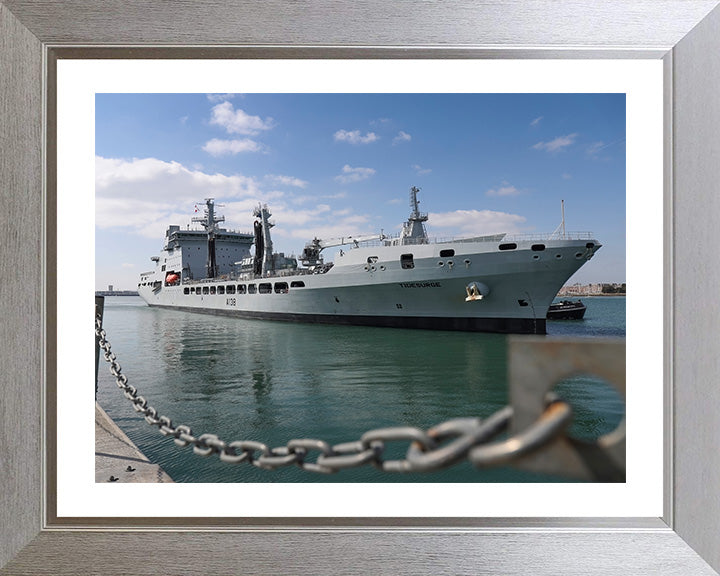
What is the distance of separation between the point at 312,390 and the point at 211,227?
44.3 ft

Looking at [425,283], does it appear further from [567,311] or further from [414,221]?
[567,311]

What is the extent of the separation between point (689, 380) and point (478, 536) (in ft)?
2.59

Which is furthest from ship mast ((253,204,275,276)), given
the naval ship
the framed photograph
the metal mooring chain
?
the metal mooring chain

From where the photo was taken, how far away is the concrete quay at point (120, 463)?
148 centimetres

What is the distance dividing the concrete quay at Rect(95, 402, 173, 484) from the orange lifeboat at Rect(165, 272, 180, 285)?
49.1 ft

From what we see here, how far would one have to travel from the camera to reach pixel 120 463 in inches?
63.4

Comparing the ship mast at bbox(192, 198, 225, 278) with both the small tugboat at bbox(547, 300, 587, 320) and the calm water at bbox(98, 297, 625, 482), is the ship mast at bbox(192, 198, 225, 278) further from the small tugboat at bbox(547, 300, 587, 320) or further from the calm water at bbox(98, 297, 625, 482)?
the small tugboat at bbox(547, 300, 587, 320)

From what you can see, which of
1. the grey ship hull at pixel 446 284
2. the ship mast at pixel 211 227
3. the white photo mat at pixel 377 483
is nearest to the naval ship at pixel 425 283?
the grey ship hull at pixel 446 284

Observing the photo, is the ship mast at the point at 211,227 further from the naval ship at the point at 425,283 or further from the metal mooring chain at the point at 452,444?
the metal mooring chain at the point at 452,444

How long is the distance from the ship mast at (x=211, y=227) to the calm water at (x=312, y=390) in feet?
21.9

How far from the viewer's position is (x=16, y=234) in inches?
46.7

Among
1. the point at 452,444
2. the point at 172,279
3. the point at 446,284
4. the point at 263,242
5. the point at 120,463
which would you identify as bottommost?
the point at 120,463

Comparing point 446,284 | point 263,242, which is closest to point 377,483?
point 446,284

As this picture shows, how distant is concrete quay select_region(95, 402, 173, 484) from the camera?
1.48 meters
